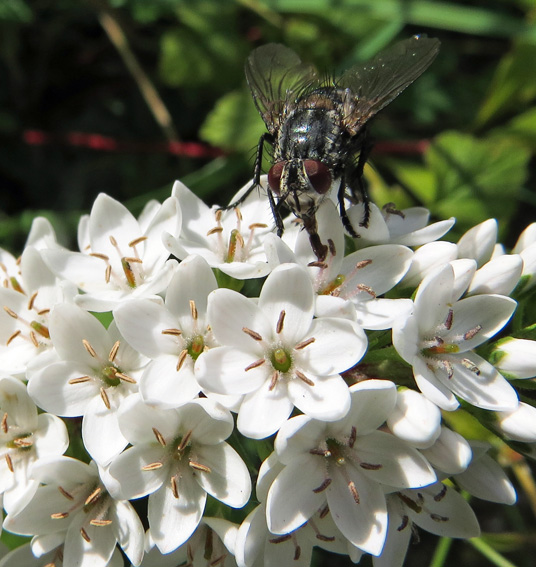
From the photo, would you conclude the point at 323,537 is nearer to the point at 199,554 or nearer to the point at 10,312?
the point at 199,554

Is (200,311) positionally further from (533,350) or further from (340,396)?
(533,350)

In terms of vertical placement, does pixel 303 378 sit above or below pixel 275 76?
below

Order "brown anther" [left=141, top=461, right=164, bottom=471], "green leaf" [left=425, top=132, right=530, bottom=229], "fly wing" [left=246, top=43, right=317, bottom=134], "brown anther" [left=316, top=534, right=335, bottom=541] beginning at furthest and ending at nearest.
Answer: "green leaf" [left=425, top=132, right=530, bottom=229], "fly wing" [left=246, top=43, right=317, bottom=134], "brown anther" [left=316, top=534, right=335, bottom=541], "brown anther" [left=141, top=461, right=164, bottom=471]

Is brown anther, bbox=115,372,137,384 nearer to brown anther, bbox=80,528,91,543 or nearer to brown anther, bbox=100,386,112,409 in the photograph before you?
brown anther, bbox=100,386,112,409

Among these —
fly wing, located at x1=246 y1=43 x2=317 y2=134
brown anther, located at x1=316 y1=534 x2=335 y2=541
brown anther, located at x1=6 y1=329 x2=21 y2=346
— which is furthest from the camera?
fly wing, located at x1=246 y1=43 x2=317 y2=134

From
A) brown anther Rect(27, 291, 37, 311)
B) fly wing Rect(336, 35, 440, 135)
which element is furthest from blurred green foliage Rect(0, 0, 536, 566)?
brown anther Rect(27, 291, 37, 311)

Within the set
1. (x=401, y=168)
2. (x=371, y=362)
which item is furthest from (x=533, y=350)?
(x=401, y=168)

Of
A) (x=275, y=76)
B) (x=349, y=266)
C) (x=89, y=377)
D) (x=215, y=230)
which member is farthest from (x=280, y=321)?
(x=275, y=76)

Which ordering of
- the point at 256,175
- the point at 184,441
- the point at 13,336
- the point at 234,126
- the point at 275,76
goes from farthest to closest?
the point at 234,126 < the point at 275,76 < the point at 256,175 < the point at 13,336 < the point at 184,441
